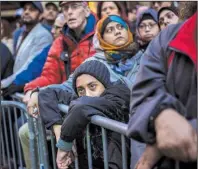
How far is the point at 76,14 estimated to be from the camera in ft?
15.3

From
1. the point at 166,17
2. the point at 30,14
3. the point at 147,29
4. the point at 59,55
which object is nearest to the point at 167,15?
the point at 166,17

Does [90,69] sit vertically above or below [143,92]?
below

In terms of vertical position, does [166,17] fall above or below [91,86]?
above

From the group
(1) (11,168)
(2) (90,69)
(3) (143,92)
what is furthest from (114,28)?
(1) (11,168)

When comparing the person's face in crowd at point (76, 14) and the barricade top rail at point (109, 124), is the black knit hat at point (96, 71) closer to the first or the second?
the barricade top rail at point (109, 124)

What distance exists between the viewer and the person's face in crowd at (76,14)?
4629 millimetres

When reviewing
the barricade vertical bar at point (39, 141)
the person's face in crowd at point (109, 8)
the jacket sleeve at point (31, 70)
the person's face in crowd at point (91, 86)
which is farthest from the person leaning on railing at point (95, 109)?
the person's face in crowd at point (109, 8)

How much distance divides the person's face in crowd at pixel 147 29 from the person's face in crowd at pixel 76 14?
67 cm

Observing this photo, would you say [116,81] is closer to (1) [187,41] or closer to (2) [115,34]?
(2) [115,34]

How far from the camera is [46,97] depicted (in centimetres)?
362

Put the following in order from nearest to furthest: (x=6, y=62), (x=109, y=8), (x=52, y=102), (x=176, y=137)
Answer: (x=176, y=137) → (x=52, y=102) → (x=109, y=8) → (x=6, y=62)

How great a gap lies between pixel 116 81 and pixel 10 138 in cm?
232

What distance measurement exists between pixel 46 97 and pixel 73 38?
1.12 metres

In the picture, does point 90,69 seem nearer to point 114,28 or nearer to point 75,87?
point 75,87
